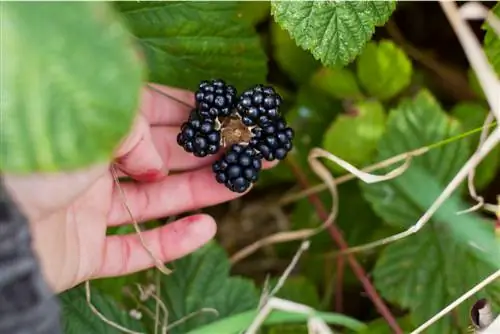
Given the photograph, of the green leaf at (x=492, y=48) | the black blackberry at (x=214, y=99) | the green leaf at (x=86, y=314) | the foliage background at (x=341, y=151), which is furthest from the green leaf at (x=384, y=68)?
the green leaf at (x=86, y=314)

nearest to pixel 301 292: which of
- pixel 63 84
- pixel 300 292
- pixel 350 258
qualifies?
pixel 300 292

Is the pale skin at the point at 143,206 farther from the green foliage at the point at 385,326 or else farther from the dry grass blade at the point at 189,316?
the green foliage at the point at 385,326

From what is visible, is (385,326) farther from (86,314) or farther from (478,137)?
(86,314)

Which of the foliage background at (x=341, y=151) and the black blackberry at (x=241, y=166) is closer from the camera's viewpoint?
the black blackberry at (x=241, y=166)

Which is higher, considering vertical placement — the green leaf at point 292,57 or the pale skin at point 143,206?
the green leaf at point 292,57

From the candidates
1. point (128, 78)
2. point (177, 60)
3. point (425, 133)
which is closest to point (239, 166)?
point (177, 60)

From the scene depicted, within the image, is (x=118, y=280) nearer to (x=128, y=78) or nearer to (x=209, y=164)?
(x=209, y=164)

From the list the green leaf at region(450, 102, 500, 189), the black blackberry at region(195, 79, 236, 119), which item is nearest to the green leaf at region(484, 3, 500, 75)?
the green leaf at region(450, 102, 500, 189)
